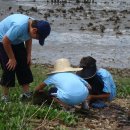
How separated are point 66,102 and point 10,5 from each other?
2517 cm

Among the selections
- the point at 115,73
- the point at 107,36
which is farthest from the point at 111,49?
the point at 115,73

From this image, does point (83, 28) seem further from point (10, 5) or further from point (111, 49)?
point (10, 5)

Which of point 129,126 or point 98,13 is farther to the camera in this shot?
point 98,13

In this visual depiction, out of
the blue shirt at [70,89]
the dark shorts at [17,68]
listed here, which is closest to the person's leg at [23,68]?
the dark shorts at [17,68]

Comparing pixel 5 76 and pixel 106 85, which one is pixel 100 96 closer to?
pixel 106 85

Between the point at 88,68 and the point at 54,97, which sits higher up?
the point at 88,68

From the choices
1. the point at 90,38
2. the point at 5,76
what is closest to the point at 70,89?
the point at 5,76

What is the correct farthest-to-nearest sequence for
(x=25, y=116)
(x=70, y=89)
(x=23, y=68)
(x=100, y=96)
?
(x=100, y=96), (x=23, y=68), (x=70, y=89), (x=25, y=116)

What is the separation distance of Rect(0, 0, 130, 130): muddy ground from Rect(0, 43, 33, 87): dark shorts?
107cm

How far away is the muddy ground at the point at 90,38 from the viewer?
6.95m

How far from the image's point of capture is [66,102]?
695 centimetres

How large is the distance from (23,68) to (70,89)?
0.95 meters

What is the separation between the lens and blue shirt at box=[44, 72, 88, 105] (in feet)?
22.5

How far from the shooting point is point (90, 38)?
20281 millimetres
